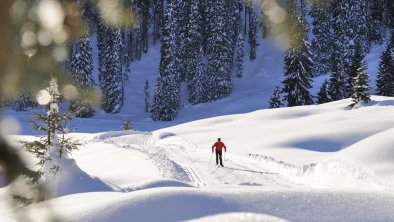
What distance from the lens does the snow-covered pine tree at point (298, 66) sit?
46031 mm

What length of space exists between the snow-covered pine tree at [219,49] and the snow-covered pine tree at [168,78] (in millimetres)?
5186

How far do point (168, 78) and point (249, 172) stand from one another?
45.5m

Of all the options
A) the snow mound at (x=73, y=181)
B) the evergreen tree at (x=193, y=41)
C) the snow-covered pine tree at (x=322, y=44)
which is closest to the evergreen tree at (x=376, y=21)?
the snow-covered pine tree at (x=322, y=44)

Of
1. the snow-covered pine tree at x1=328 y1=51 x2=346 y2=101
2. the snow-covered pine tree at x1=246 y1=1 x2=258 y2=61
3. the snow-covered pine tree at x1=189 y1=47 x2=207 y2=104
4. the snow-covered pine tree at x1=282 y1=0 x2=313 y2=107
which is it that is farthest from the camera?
the snow-covered pine tree at x1=246 y1=1 x2=258 y2=61

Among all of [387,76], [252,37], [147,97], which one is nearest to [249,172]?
[387,76]

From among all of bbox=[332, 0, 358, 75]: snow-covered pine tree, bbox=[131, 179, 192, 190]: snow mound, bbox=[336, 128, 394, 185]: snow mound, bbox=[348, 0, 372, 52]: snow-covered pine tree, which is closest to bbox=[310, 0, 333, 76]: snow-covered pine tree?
bbox=[332, 0, 358, 75]: snow-covered pine tree

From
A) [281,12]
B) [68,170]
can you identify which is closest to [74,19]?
[68,170]

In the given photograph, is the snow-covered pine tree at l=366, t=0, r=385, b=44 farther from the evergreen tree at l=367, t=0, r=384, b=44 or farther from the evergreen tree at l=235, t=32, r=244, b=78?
the evergreen tree at l=235, t=32, r=244, b=78

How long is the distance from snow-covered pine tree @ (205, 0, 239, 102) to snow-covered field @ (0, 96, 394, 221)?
2682 centimetres

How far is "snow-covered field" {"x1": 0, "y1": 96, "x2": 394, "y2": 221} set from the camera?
17.0ft

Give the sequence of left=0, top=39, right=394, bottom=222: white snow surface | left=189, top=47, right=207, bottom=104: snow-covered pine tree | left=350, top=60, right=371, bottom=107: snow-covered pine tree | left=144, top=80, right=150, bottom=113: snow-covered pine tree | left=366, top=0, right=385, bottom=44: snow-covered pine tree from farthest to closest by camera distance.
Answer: left=366, top=0, right=385, bottom=44: snow-covered pine tree, left=144, top=80, right=150, bottom=113: snow-covered pine tree, left=189, top=47, right=207, bottom=104: snow-covered pine tree, left=350, top=60, right=371, bottom=107: snow-covered pine tree, left=0, top=39, right=394, bottom=222: white snow surface

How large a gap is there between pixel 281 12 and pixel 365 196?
254ft

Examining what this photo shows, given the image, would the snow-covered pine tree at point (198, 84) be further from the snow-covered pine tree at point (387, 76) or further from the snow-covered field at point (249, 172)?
the snow-covered pine tree at point (387, 76)

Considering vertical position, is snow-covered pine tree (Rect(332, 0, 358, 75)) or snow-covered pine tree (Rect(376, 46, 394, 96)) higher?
snow-covered pine tree (Rect(332, 0, 358, 75))
